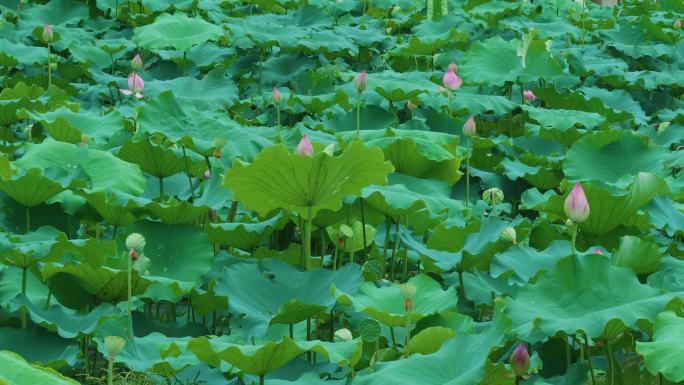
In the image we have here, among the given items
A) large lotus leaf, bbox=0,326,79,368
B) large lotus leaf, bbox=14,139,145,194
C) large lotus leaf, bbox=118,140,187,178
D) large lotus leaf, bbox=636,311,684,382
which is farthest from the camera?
large lotus leaf, bbox=118,140,187,178

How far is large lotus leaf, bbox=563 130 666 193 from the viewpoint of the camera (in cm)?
305

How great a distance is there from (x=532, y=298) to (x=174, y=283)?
0.71 m

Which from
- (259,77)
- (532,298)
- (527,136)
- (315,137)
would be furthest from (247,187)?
(259,77)

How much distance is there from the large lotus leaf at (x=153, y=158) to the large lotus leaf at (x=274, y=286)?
2.02ft

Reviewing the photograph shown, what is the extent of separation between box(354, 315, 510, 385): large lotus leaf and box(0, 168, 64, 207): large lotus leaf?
2.97 feet

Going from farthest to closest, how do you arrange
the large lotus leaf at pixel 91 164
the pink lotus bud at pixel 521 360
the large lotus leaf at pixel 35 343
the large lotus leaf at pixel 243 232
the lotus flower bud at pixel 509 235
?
the large lotus leaf at pixel 91 164
the large lotus leaf at pixel 243 232
the lotus flower bud at pixel 509 235
the large lotus leaf at pixel 35 343
the pink lotus bud at pixel 521 360

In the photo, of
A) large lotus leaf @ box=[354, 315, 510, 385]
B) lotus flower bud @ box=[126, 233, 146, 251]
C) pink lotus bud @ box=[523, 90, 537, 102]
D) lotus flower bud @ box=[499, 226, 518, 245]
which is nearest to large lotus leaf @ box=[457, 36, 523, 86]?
pink lotus bud @ box=[523, 90, 537, 102]

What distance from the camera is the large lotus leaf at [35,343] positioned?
82.4 inches

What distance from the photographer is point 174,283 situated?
221 cm

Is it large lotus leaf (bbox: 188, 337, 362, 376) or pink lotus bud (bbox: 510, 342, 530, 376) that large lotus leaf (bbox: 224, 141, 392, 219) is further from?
pink lotus bud (bbox: 510, 342, 530, 376)

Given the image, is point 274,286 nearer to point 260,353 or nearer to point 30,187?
point 260,353

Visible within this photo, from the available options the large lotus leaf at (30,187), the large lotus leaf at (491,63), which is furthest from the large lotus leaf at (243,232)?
the large lotus leaf at (491,63)

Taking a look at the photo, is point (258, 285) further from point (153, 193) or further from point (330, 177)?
point (153, 193)

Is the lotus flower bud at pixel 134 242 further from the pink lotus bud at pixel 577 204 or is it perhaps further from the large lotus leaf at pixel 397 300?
the pink lotus bud at pixel 577 204
